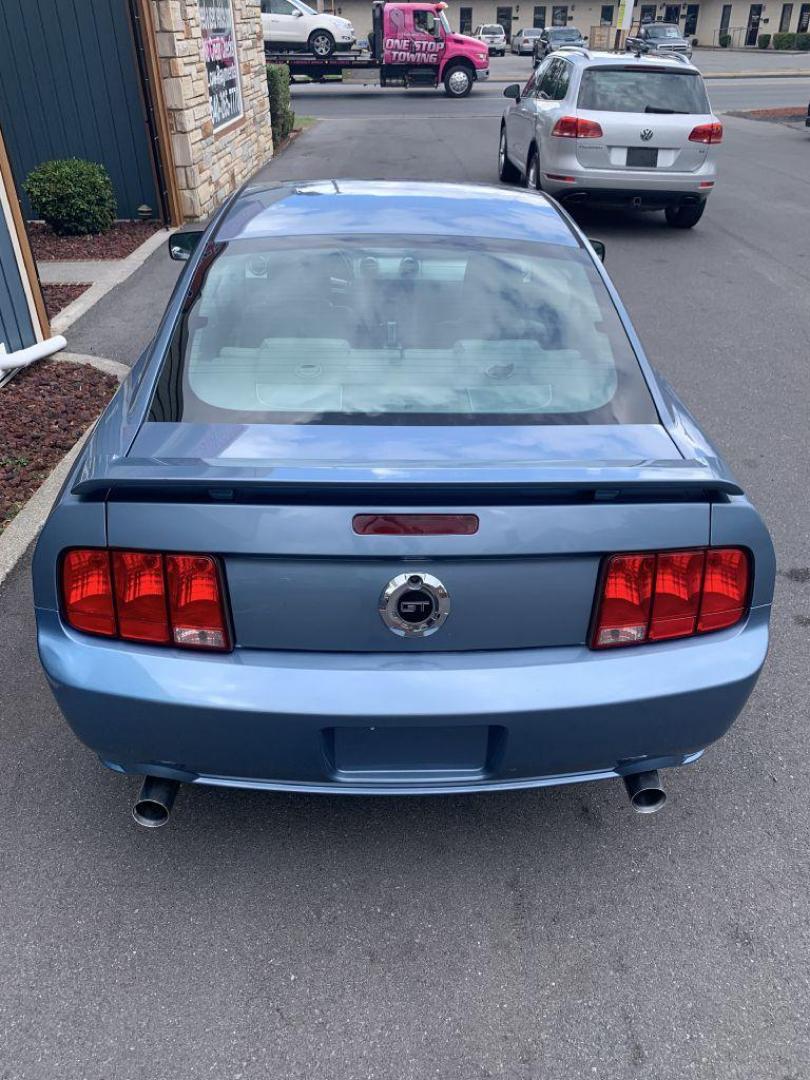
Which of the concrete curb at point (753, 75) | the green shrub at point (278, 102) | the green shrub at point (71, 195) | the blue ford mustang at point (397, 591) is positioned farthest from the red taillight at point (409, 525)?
the concrete curb at point (753, 75)

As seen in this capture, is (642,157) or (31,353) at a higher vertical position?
(642,157)

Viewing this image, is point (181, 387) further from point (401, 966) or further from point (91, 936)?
point (401, 966)

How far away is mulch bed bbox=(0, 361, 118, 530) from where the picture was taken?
4570 mm

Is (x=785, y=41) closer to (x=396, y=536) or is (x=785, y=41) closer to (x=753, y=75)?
(x=753, y=75)

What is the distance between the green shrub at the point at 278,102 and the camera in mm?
16766

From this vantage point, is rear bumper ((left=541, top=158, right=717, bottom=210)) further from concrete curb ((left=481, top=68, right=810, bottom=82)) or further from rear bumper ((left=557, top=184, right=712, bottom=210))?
concrete curb ((left=481, top=68, right=810, bottom=82))

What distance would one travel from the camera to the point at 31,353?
238 inches

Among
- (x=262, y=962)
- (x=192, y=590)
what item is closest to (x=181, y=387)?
(x=192, y=590)

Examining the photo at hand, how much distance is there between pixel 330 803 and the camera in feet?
8.81

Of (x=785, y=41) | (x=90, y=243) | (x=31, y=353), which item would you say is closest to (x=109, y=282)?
(x=90, y=243)

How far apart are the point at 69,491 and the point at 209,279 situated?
3.60 feet

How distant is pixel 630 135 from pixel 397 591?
923 cm

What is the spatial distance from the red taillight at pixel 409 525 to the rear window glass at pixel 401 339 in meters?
0.43

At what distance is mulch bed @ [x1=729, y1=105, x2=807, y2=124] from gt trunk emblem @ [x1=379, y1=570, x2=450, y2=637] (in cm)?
2410
